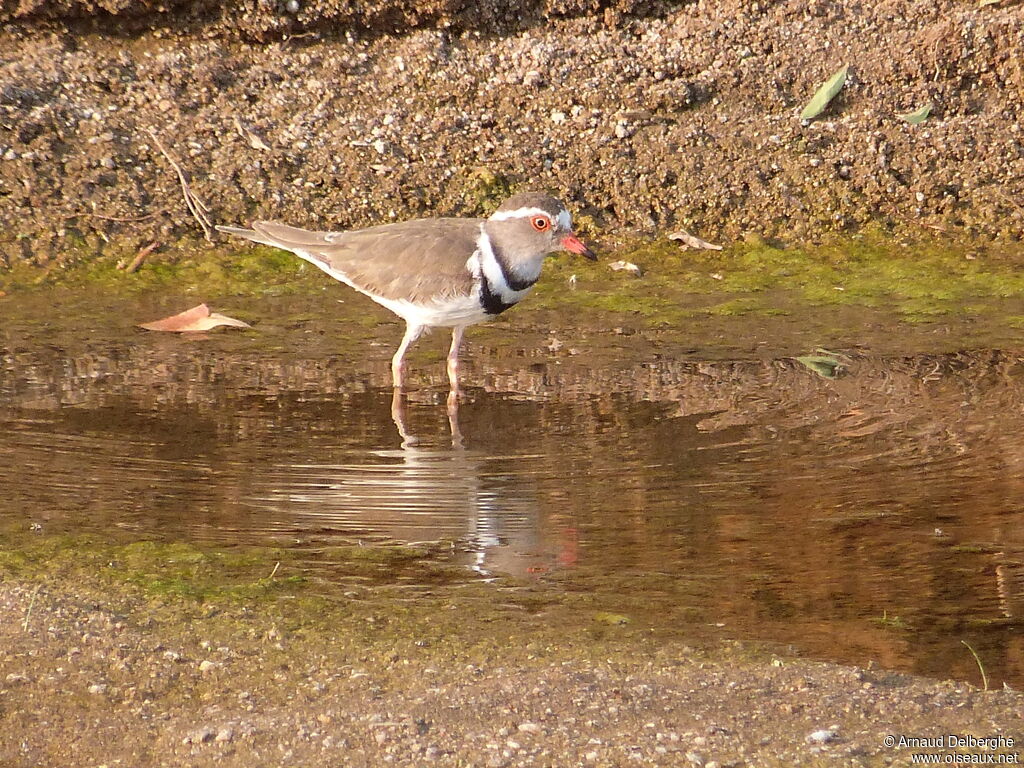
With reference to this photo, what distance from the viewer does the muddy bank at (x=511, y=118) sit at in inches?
339

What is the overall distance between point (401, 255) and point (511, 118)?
7.69ft

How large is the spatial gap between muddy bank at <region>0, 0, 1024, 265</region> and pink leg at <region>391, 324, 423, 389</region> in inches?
66.1

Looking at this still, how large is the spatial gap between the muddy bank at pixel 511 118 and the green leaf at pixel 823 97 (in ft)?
0.28

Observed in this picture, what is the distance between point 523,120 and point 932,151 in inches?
99.3

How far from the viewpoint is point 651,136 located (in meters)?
8.98

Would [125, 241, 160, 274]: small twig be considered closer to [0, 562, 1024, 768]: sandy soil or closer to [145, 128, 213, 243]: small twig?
[145, 128, 213, 243]: small twig

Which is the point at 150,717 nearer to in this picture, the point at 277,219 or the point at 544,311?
the point at 544,311

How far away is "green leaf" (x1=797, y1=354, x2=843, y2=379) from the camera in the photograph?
686cm

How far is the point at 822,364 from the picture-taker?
22.9 feet

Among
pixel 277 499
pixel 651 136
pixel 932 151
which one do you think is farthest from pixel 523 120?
pixel 277 499

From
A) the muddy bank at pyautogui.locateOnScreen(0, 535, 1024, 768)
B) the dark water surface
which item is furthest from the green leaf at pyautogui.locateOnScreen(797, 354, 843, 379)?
the muddy bank at pyautogui.locateOnScreen(0, 535, 1024, 768)

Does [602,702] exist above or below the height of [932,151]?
below

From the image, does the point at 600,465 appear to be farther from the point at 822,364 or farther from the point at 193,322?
the point at 193,322

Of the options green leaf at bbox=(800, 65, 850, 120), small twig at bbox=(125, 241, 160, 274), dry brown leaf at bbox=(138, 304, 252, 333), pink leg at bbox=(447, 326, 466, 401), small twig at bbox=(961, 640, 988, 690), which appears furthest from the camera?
green leaf at bbox=(800, 65, 850, 120)
